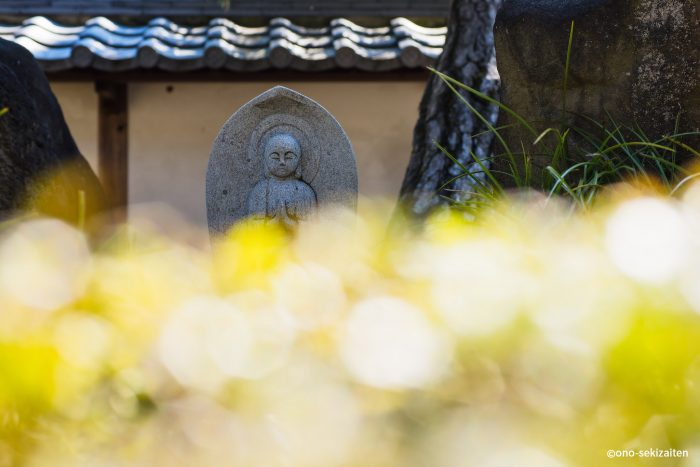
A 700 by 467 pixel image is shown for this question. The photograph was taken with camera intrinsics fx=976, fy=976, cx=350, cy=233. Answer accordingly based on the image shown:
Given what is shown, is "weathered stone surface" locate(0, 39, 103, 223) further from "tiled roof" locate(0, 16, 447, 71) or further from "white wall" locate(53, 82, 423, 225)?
"white wall" locate(53, 82, 423, 225)

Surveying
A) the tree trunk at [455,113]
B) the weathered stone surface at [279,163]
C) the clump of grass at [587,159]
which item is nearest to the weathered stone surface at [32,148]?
the weathered stone surface at [279,163]

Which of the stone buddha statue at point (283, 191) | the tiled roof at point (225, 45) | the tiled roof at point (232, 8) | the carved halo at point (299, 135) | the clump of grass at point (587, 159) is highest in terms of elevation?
the tiled roof at point (232, 8)

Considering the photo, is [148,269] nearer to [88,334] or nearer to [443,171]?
[88,334]

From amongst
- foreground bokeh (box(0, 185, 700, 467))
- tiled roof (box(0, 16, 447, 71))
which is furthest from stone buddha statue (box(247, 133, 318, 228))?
foreground bokeh (box(0, 185, 700, 467))

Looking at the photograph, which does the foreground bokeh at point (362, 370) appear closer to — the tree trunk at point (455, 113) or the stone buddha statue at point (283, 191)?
the stone buddha statue at point (283, 191)

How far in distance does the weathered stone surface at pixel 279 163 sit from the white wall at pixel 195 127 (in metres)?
2.05

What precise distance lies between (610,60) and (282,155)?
2252 mm

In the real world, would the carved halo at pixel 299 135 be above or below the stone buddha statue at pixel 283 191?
above

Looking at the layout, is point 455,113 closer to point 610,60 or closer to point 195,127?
point 195,127

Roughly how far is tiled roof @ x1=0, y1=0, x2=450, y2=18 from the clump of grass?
14.0ft

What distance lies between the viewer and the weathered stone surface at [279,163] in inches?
204

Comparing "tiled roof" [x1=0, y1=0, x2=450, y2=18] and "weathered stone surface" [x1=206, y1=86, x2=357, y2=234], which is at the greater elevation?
"tiled roof" [x1=0, y1=0, x2=450, y2=18]

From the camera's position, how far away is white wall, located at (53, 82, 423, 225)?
7.33 m

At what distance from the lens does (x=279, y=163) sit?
17.0 ft
